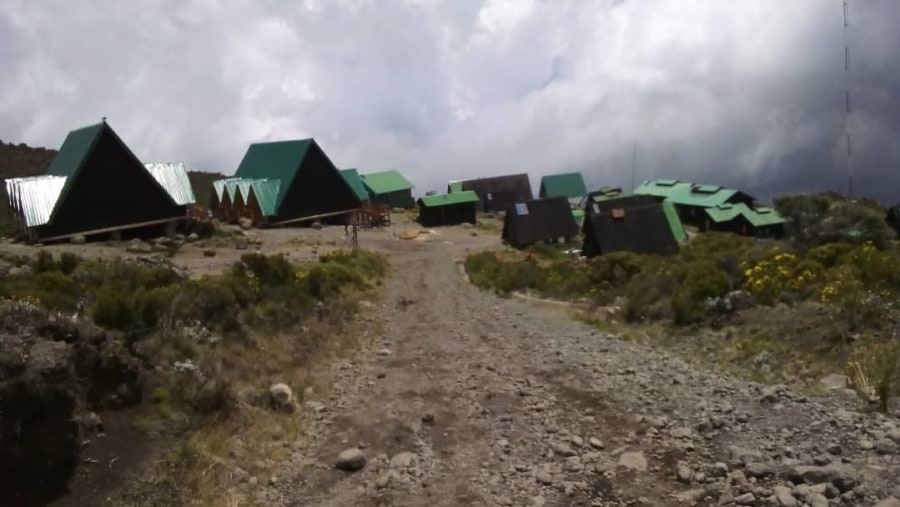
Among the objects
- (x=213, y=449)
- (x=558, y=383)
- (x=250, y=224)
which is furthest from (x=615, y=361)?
(x=250, y=224)

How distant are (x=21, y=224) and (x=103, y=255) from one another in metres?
10.1

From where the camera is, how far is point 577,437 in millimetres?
9891

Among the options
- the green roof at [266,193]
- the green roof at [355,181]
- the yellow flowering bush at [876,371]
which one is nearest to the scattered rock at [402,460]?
the yellow flowering bush at [876,371]

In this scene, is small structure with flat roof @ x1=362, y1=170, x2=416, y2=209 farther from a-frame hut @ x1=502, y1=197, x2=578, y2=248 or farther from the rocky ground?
the rocky ground

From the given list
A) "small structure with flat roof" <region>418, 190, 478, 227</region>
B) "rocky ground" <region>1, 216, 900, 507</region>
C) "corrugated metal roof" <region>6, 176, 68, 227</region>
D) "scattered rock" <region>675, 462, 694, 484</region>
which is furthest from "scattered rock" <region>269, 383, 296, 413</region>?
"small structure with flat roof" <region>418, 190, 478, 227</region>

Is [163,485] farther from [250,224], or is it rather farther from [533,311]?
[250,224]

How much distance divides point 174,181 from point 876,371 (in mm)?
40402

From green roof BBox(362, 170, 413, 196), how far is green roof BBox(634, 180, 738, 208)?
23.8 m

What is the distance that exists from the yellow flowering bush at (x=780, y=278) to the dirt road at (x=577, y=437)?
377 centimetres

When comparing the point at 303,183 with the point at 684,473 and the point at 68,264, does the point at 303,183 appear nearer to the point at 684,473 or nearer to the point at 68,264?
the point at 68,264

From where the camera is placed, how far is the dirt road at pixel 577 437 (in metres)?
7.93

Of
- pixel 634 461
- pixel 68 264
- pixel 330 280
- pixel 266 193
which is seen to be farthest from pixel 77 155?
pixel 634 461

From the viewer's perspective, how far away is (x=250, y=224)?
165ft

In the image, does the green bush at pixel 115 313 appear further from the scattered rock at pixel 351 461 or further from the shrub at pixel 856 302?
the shrub at pixel 856 302
